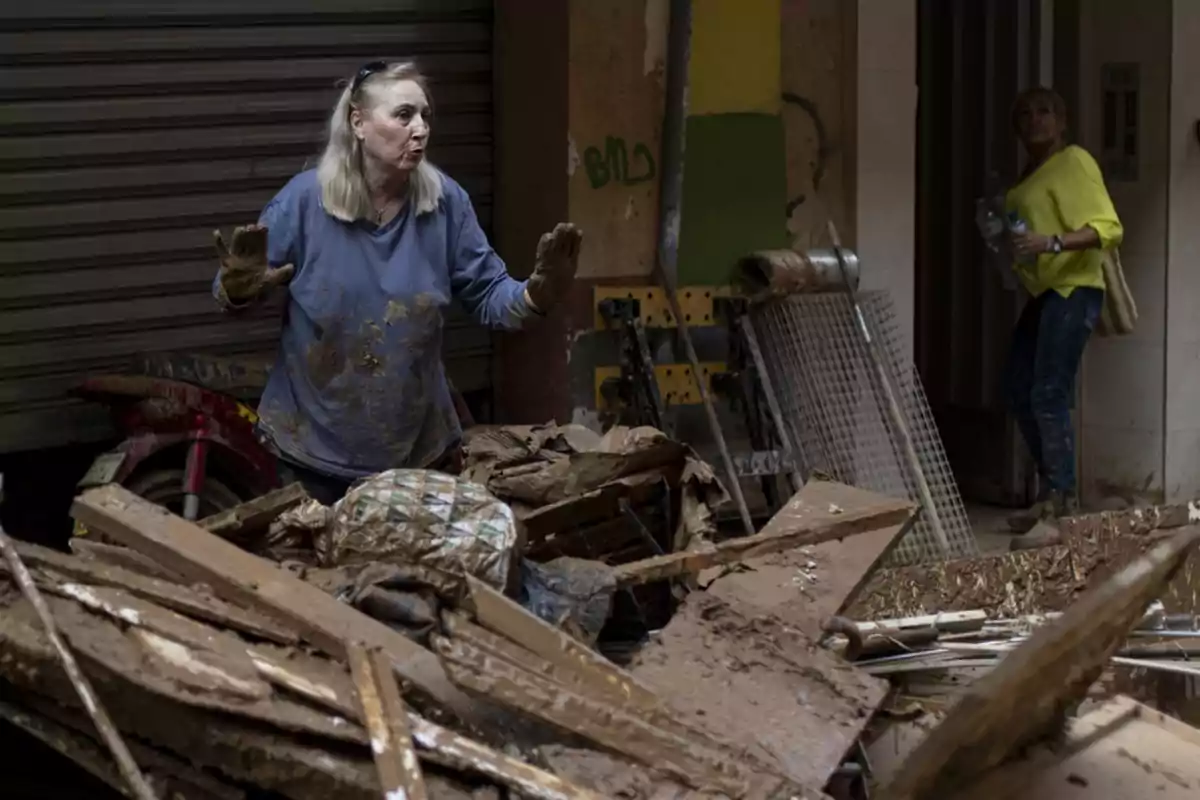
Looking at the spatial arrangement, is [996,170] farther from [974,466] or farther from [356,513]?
[356,513]

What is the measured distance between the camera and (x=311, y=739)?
2.70 meters

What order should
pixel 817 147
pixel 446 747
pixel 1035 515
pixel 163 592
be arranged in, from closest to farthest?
1. pixel 446 747
2. pixel 163 592
3. pixel 817 147
4. pixel 1035 515

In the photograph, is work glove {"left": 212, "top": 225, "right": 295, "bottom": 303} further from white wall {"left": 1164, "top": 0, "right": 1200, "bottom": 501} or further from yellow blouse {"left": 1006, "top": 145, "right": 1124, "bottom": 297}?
white wall {"left": 1164, "top": 0, "right": 1200, "bottom": 501}

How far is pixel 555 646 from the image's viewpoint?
2906 mm

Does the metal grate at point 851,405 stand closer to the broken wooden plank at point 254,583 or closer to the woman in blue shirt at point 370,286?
the woman in blue shirt at point 370,286

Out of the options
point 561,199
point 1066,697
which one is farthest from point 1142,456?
point 1066,697

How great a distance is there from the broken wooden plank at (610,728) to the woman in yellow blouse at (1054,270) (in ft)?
14.4

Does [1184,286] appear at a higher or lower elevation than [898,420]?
higher

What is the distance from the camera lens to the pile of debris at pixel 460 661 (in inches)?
105

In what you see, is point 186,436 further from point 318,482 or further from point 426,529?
point 426,529

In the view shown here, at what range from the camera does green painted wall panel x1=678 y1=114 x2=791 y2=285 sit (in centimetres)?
656

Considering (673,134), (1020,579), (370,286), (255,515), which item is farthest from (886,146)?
(255,515)

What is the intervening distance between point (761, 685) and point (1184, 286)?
5346 mm

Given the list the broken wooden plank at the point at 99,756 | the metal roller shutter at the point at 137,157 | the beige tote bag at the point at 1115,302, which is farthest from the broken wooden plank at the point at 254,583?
the beige tote bag at the point at 1115,302
